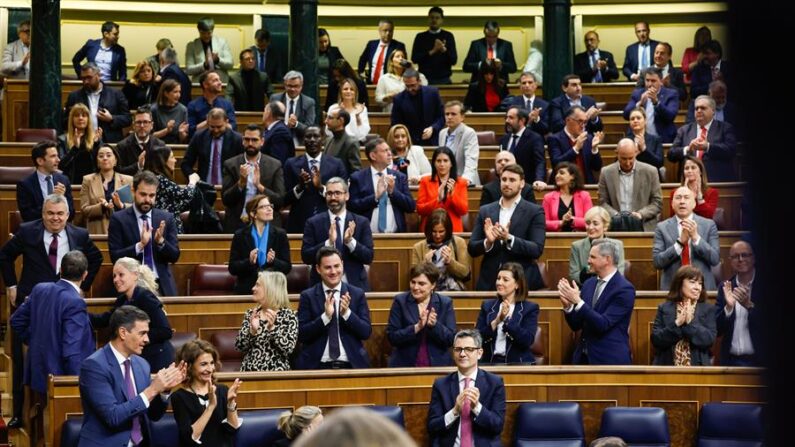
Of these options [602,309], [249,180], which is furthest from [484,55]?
[602,309]

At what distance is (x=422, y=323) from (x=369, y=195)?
1.85 meters

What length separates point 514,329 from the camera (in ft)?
23.0

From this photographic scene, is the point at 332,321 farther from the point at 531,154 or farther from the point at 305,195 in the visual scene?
the point at 531,154

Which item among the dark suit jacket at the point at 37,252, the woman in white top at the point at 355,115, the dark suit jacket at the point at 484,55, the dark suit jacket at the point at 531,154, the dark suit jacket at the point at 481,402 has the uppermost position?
the dark suit jacket at the point at 484,55

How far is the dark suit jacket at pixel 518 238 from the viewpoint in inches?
309

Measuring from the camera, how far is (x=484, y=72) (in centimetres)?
1243

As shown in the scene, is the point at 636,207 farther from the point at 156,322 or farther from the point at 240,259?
the point at 156,322

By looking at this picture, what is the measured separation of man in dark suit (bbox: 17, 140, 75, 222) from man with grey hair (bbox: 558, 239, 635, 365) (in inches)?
137

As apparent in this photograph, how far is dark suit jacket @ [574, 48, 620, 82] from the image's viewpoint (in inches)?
552

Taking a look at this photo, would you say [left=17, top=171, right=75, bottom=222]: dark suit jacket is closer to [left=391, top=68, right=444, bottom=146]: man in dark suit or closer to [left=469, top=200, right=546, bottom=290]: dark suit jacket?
[left=469, top=200, right=546, bottom=290]: dark suit jacket

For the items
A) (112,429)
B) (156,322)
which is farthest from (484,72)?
(112,429)

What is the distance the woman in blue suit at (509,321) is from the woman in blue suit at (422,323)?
0.21 meters

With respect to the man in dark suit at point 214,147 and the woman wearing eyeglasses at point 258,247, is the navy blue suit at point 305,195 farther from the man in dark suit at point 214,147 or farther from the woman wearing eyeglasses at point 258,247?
the woman wearing eyeglasses at point 258,247

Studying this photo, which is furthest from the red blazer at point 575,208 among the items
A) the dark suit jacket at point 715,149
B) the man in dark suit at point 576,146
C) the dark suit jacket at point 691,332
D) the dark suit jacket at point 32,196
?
the dark suit jacket at point 32,196
